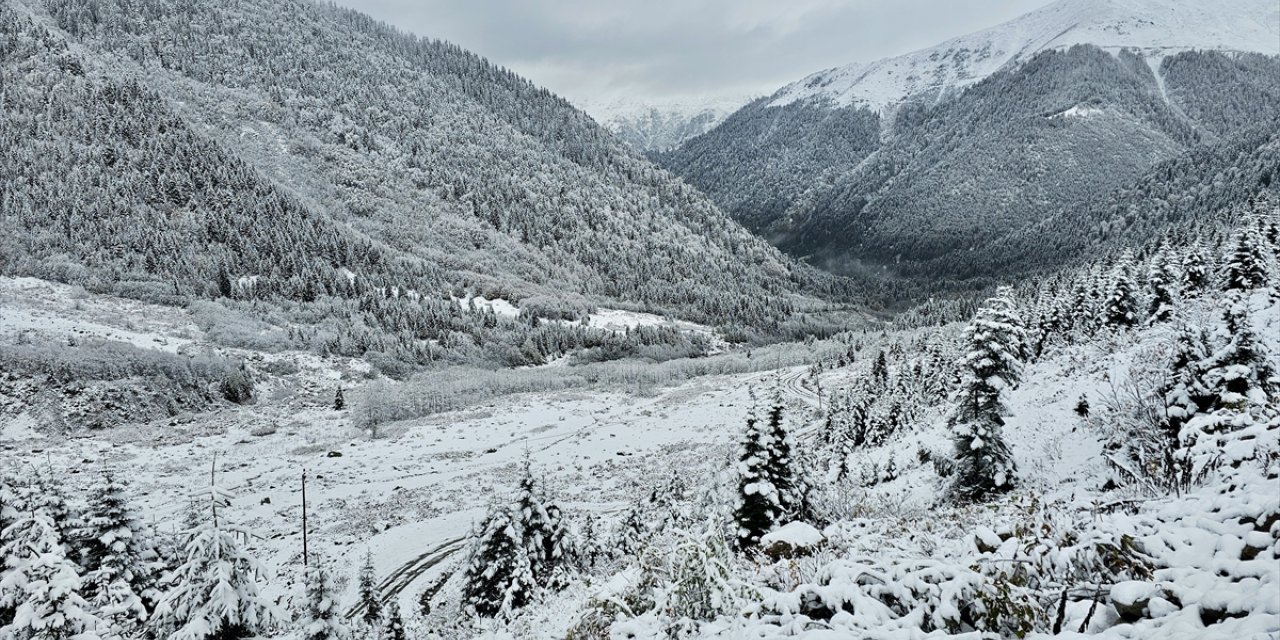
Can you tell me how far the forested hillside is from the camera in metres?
101

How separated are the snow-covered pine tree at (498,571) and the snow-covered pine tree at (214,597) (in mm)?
13717

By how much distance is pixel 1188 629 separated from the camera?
3371 mm

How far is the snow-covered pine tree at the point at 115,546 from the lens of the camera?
1322cm

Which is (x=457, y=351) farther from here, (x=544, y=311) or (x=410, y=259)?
(x=410, y=259)

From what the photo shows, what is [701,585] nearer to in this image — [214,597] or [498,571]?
[214,597]

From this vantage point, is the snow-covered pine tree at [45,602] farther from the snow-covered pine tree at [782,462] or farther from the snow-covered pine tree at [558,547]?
the snow-covered pine tree at [558,547]

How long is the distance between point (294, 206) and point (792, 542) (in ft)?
482

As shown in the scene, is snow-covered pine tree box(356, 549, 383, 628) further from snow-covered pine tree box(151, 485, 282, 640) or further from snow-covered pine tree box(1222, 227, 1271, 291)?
snow-covered pine tree box(1222, 227, 1271, 291)

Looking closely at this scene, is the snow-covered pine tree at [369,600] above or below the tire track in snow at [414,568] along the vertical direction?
above

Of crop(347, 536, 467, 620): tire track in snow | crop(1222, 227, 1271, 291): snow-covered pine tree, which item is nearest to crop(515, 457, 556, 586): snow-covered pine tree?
crop(347, 536, 467, 620): tire track in snow

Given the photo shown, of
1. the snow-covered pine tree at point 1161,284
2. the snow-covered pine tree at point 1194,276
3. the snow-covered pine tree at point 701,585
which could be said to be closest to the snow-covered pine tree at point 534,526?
the snow-covered pine tree at point 701,585

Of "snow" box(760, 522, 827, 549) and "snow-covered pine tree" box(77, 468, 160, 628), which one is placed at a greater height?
"snow" box(760, 522, 827, 549)

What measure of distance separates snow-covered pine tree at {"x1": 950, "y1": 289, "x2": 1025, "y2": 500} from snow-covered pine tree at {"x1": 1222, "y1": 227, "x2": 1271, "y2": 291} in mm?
23449

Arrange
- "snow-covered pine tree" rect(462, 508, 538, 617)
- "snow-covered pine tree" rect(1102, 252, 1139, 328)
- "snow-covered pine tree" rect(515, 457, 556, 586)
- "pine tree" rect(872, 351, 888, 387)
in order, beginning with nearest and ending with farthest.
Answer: "snow-covered pine tree" rect(462, 508, 538, 617)
"snow-covered pine tree" rect(515, 457, 556, 586)
"snow-covered pine tree" rect(1102, 252, 1139, 328)
"pine tree" rect(872, 351, 888, 387)
